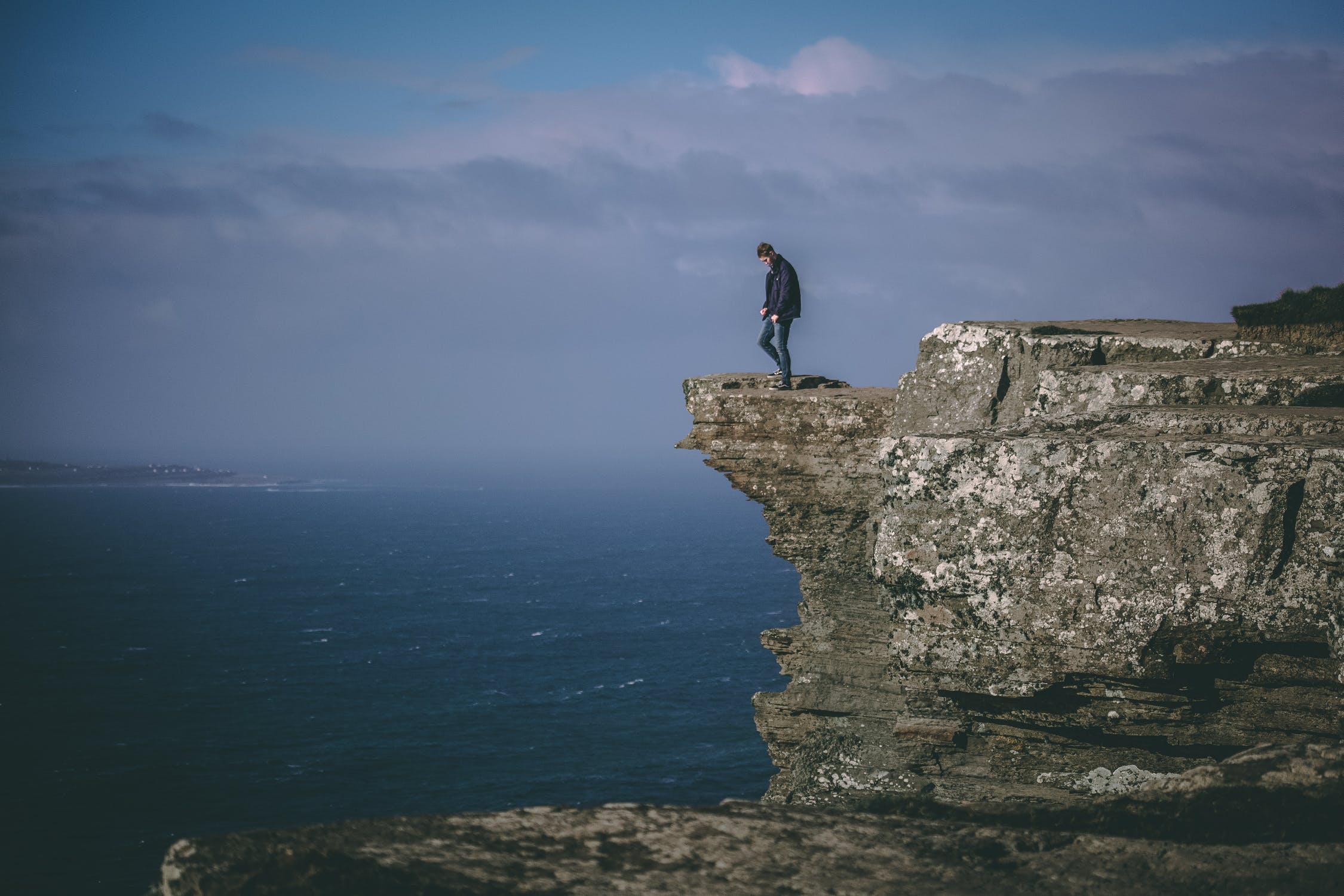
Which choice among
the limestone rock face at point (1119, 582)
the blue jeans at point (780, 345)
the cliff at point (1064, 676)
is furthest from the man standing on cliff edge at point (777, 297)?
the limestone rock face at point (1119, 582)

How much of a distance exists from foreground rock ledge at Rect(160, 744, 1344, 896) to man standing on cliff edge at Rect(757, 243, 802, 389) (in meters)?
13.3

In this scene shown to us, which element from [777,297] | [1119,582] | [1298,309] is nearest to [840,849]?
[1119,582]

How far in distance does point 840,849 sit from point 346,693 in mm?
79431

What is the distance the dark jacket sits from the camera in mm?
17375

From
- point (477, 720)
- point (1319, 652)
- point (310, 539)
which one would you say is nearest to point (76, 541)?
point (310, 539)

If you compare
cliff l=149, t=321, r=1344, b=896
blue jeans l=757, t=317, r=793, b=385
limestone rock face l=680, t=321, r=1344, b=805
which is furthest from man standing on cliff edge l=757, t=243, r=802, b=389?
limestone rock face l=680, t=321, r=1344, b=805

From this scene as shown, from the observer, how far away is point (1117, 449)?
6.11 m

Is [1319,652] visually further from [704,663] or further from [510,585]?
[510,585]

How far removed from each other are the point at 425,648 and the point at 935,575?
89.8m

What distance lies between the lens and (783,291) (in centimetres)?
1748

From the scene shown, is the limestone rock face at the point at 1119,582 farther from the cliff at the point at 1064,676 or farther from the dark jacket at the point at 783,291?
the dark jacket at the point at 783,291

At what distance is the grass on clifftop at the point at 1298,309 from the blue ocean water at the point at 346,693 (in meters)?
14.7

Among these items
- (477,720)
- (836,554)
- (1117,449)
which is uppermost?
(1117,449)

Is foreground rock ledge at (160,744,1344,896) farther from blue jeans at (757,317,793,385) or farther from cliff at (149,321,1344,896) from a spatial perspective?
blue jeans at (757,317,793,385)
